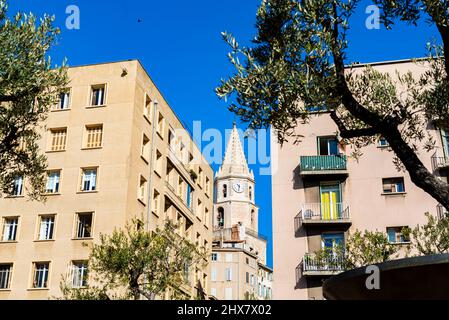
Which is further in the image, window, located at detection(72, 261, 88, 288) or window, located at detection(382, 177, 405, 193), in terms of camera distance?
window, located at detection(72, 261, 88, 288)

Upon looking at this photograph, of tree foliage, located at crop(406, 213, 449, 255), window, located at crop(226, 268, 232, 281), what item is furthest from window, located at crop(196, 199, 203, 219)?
window, located at crop(226, 268, 232, 281)

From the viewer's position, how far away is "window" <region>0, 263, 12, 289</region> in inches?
1554

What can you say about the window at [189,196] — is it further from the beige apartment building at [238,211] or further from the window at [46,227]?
the beige apartment building at [238,211]

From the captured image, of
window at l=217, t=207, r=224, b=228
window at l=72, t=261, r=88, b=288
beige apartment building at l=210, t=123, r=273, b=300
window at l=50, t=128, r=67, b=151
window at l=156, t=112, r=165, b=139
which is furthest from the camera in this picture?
window at l=217, t=207, r=224, b=228

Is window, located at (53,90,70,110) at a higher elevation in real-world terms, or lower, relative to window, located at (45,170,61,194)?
higher

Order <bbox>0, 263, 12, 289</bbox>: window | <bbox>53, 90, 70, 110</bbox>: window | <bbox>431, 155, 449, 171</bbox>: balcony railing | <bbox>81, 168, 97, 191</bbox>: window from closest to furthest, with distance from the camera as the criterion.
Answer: <bbox>431, 155, 449, 171</bbox>: balcony railing < <bbox>0, 263, 12, 289</bbox>: window < <bbox>81, 168, 97, 191</bbox>: window < <bbox>53, 90, 70, 110</bbox>: window

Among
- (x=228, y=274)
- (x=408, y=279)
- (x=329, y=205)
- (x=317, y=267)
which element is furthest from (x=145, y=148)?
(x=228, y=274)

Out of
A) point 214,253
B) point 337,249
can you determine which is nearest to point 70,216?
point 337,249

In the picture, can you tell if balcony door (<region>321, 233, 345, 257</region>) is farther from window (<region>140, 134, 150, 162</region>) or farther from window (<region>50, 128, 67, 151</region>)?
window (<region>50, 128, 67, 151</region>)

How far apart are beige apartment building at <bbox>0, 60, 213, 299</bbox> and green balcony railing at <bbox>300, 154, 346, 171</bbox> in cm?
1085

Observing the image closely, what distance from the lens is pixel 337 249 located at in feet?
102

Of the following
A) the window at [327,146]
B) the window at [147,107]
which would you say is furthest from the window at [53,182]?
the window at [327,146]

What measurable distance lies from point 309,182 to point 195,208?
1876 cm

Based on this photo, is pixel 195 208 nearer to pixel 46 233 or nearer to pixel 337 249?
pixel 46 233
